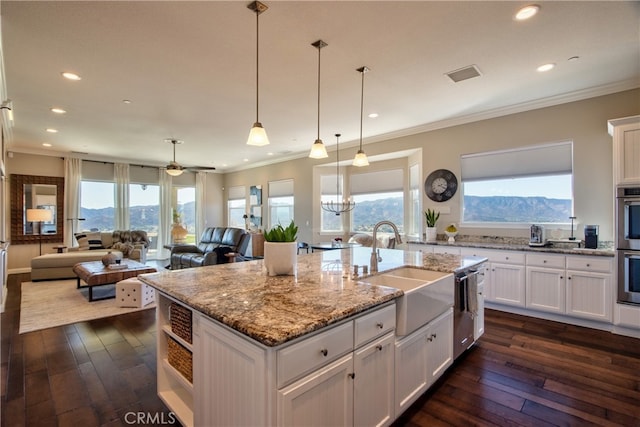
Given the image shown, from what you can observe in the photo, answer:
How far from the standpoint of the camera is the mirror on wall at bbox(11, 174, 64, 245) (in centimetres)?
667

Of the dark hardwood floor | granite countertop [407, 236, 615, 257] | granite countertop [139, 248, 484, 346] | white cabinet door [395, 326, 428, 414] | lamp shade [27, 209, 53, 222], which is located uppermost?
lamp shade [27, 209, 53, 222]

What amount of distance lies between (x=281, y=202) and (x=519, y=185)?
562cm

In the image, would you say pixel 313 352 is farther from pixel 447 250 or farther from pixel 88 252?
pixel 88 252

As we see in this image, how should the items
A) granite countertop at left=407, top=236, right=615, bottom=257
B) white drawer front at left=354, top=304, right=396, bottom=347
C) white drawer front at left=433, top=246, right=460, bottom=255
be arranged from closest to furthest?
white drawer front at left=354, top=304, right=396, bottom=347, granite countertop at left=407, top=236, right=615, bottom=257, white drawer front at left=433, top=246, right=460, bottom=255

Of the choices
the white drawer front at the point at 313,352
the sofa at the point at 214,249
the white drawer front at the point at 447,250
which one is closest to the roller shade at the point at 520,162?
the white drawer front at the point at 447,250

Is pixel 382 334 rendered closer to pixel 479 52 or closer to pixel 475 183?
pixel 479 52

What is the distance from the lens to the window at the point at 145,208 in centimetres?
840

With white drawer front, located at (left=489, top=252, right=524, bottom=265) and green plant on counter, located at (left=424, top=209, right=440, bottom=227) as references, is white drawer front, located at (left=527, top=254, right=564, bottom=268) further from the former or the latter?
green plant on counter, located at (left=424, top=209, right=440, bottom=227)

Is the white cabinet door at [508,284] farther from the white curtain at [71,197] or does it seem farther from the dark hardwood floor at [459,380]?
the white curtain at [71,197]

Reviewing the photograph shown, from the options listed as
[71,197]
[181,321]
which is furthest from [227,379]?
[71,197]

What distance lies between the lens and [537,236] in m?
3.78

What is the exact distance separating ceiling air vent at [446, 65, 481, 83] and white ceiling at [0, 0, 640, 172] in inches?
3.2

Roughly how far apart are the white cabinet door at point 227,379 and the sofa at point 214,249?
13.8 ft

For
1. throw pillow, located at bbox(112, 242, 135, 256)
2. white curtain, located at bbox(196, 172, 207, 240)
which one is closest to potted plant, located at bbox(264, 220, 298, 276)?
throw pillow, located at bbox(112, 242, 135, 256)
